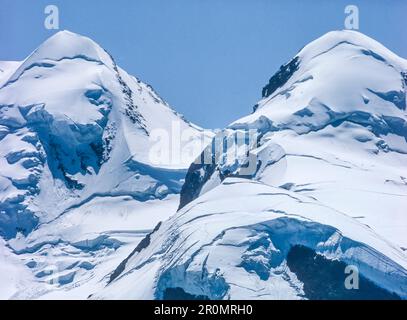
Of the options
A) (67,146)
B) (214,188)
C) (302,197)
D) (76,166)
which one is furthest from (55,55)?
(302,197)

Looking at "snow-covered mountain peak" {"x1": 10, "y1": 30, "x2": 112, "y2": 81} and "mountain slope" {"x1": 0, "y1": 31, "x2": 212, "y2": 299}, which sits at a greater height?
"snow-covered mountain peak" {"x1": 10, "y1": 30, "x2": 112, "y2": 81}

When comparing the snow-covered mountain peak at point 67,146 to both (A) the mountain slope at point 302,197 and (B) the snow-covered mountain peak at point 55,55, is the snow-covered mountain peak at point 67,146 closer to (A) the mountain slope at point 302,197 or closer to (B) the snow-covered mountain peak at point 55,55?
(B) the snow-covered mountain peak at point 55,55

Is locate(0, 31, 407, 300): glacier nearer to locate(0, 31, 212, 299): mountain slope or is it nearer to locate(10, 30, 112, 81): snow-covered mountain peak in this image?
locate(0, 31, 212, 299): mountain slope

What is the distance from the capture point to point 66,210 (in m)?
170

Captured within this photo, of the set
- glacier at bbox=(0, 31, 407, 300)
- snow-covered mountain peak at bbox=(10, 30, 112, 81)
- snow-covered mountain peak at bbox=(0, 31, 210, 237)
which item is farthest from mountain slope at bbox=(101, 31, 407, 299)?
snow-covered mountain peak at bbox=(10, 30, 112, 81)

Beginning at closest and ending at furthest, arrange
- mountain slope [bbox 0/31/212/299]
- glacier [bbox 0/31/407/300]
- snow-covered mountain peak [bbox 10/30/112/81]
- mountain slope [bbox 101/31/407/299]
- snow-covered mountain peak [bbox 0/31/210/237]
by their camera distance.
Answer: mountain slope [bbox 101/31/407/299] → glacier [bbox 0/31/407/300] → mountain slope [bbox 0/31/212/299] → snow-covered mountain peak [bbox 0/31/210/237] → snow-covered mountain peak [bbox 10/30/112/81]

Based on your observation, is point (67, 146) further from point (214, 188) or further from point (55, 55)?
point (214, 188)

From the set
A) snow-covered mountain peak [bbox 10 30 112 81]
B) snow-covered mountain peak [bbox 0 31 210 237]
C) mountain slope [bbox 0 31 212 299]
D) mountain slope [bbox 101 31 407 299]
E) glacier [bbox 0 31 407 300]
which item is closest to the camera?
mountain slope [bbox 101 31 407 299]

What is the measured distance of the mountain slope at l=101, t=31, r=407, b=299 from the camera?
6088 cm

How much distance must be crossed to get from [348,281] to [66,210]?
122m

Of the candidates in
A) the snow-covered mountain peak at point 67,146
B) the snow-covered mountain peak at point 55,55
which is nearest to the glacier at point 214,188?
the snow-covered mountain peak at point 67,146

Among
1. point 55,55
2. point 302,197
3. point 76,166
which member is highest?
point 302,197

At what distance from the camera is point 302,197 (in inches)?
2980
